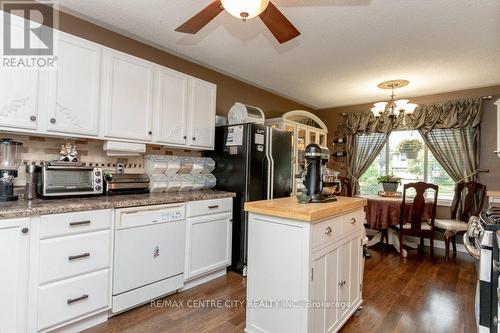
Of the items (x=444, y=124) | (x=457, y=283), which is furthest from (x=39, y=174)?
(x=444, y=124)

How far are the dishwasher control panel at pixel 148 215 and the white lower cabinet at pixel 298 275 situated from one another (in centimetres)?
91

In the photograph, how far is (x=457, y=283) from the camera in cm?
284

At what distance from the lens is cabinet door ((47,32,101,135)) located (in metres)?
2.06

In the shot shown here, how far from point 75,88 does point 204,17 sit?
1.24m

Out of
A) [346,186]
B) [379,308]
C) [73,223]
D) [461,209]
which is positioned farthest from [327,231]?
[461,209]

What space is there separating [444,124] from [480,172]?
863 mm

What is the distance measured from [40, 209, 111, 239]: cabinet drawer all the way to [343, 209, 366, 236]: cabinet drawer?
178cm

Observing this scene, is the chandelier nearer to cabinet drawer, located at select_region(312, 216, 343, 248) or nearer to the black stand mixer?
the black stand mixer

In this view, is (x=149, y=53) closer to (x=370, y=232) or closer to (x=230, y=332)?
(x=230, y=332)

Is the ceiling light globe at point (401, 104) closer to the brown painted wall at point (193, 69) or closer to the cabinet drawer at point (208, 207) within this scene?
the brown painted wall at point (193, 69)

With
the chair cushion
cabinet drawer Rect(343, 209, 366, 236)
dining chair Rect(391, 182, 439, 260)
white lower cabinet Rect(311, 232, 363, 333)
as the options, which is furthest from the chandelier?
white lower cabinet Rect(311, 232, 363, 333)

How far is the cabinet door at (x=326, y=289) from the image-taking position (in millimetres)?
1629

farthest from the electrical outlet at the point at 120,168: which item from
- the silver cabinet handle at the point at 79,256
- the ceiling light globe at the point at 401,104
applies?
the ceiling light globe at the point at 401,104

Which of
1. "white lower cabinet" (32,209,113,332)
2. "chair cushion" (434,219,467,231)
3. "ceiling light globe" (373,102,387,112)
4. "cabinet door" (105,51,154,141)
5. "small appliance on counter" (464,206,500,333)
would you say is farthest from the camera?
"ceiling light globe" (373,102,387,112)
